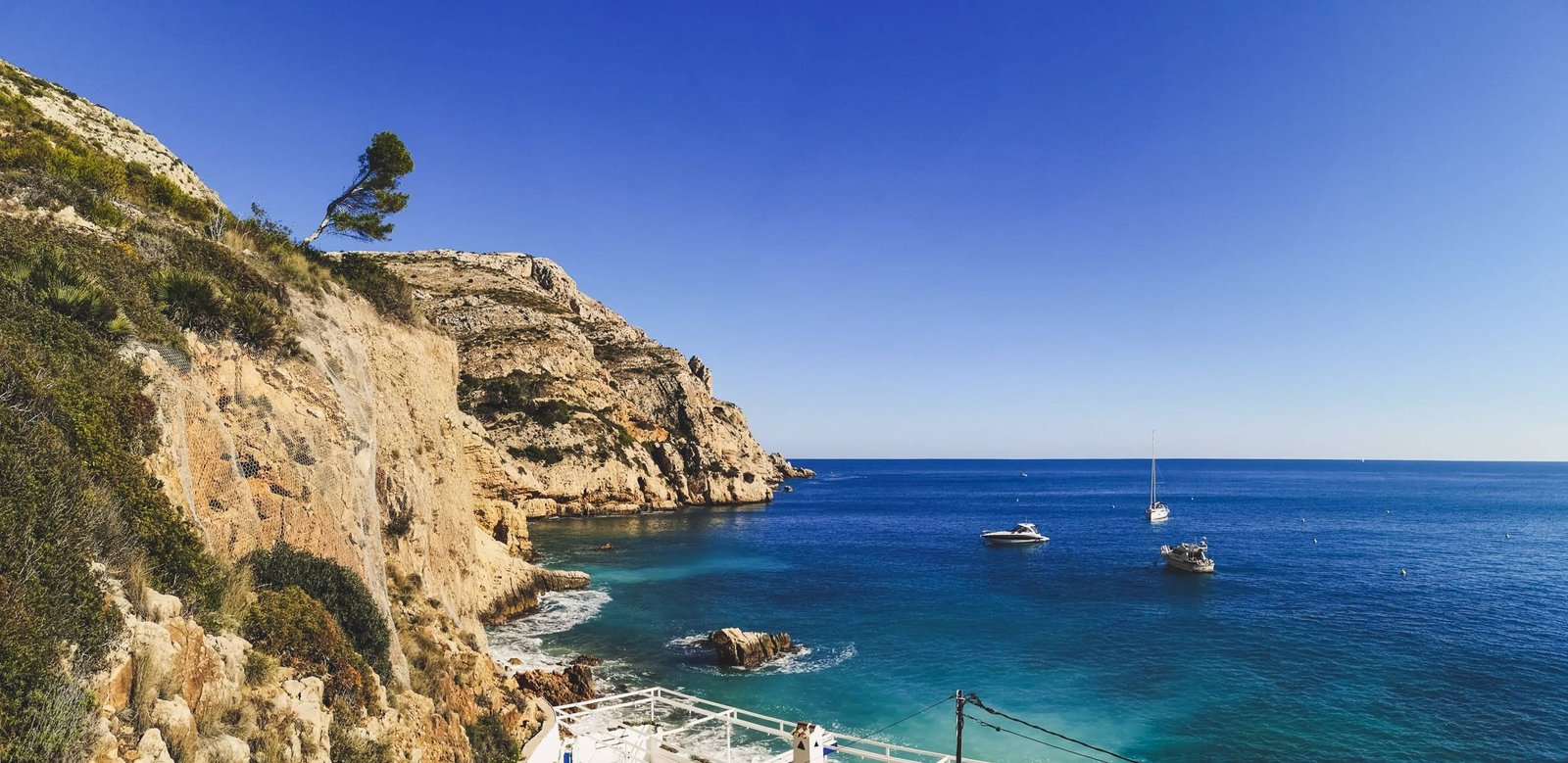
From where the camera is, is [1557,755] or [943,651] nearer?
[1557,755]

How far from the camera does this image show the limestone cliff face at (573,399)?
72.6m

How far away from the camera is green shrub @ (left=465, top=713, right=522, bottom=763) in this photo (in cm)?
1222

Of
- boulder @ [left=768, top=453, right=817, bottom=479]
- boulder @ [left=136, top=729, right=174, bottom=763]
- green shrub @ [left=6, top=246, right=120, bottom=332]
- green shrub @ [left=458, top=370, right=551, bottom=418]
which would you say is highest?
green shrub @ [left=458, top=370, right=551, bottom=418]

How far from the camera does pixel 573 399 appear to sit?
256ft

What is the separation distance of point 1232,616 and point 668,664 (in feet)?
92.2

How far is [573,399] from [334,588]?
6928cm

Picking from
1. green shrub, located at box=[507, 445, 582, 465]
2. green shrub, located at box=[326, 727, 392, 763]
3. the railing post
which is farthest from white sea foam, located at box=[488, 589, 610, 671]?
green shrub, located at box=[507, 445, 582, 465]

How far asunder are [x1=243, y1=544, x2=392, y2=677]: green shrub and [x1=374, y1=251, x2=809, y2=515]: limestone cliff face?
56.8 m

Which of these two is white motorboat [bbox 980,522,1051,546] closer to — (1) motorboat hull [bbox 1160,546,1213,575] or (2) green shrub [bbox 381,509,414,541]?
(1) motorboat hull [bbox 1160,546,1213,575]

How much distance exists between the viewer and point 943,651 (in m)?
28.5

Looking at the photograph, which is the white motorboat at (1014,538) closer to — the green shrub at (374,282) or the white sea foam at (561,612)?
the white sea foam at (561,612)

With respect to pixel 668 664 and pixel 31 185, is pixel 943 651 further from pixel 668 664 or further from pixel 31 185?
pixel 31 185

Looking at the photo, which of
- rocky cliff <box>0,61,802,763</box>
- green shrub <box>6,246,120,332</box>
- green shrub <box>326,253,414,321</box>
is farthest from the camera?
green shrub <box>326,253,414,321</box>

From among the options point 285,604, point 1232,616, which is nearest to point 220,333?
point 285,604
